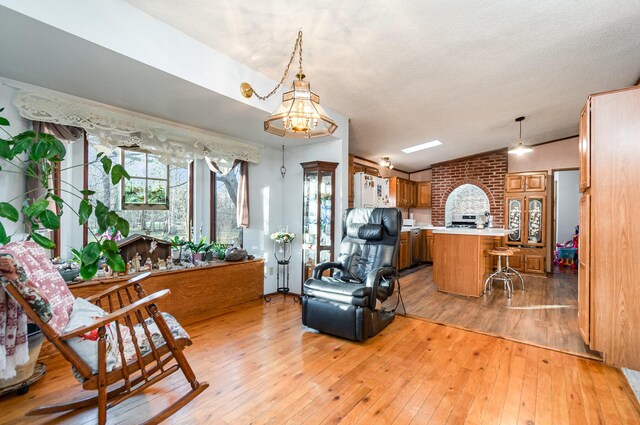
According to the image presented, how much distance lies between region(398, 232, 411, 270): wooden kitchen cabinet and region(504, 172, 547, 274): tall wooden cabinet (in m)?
1.92

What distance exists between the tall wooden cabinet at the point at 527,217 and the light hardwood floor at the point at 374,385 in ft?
12.8

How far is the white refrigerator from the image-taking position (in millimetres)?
4930

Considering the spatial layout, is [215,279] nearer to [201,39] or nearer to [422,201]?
[201,39]

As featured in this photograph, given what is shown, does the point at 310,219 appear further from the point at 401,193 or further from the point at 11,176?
the point at 401,193

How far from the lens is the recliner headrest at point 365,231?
3199 millimetres

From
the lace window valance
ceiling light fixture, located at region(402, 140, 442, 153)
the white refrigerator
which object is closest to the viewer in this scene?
the lace window valance

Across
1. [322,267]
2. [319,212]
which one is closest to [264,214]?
[319,212]

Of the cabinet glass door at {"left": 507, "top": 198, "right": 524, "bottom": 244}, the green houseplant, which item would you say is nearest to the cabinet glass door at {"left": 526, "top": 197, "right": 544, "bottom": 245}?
the cabinet glass door at {"left": 507, "top": 198, "right": 524, "bottom": 244}

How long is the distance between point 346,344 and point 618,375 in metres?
1.98

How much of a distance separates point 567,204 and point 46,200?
1008cm

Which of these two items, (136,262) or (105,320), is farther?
(136,262)

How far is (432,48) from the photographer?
2525 mm

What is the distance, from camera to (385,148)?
5402mm

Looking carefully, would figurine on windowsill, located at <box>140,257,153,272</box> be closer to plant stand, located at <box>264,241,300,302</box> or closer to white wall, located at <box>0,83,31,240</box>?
white wall, located at <box>0,83,31,240</box>
